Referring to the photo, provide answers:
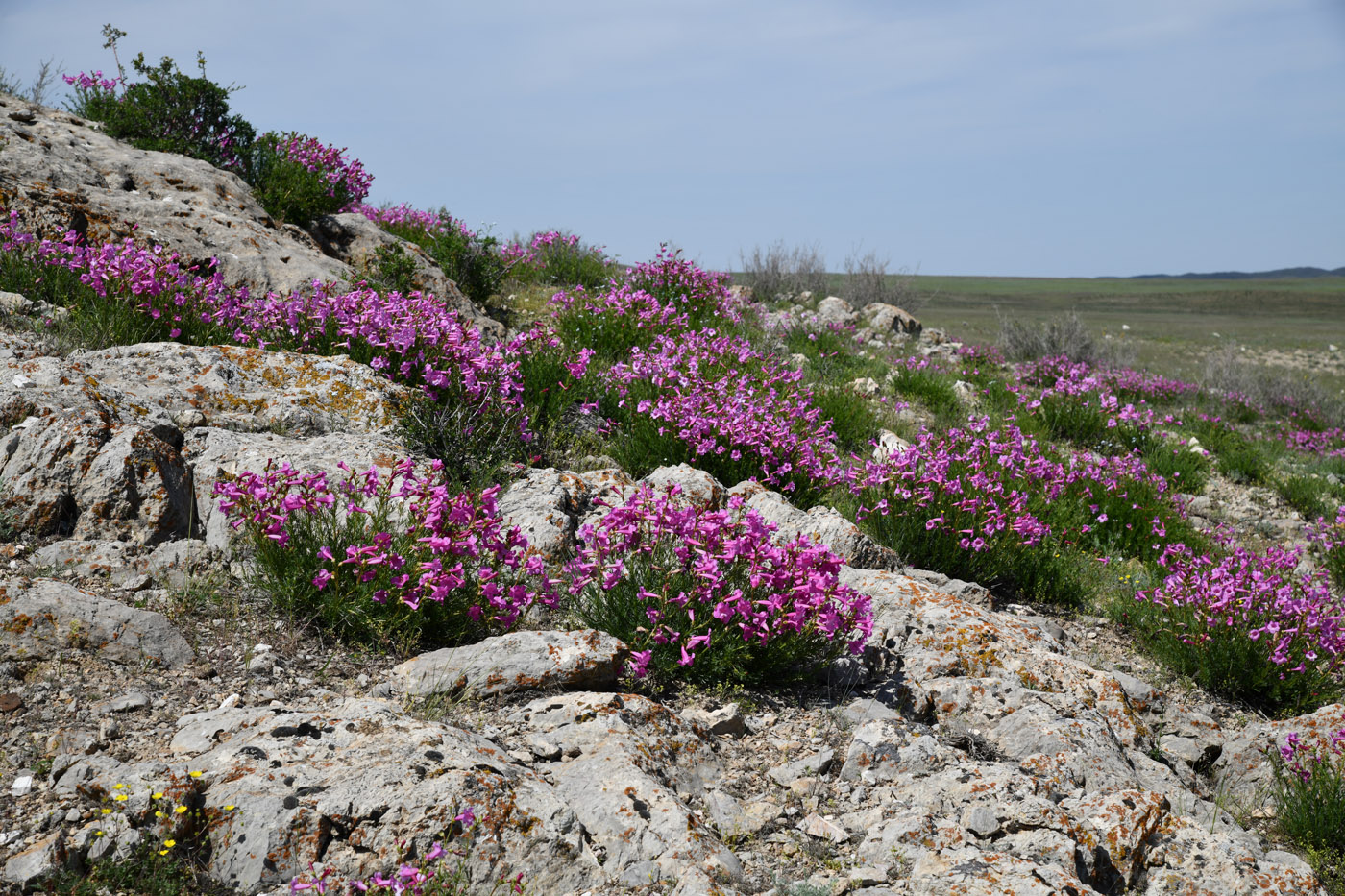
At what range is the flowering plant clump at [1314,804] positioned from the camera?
3.61 metres

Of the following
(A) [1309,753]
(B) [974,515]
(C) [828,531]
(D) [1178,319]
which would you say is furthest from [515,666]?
(D) [1178,319]

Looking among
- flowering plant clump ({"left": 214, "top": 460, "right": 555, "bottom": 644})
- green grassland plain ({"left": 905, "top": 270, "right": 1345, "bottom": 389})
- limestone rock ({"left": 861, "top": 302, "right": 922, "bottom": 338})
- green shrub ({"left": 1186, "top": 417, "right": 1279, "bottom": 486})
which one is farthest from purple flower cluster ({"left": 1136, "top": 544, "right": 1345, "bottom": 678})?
green grassland plain ({"left": 905, "top": 270, "right": 1345, "bottom": 389})

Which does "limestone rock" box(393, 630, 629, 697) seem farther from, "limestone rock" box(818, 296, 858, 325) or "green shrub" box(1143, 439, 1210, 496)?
"limestone rock" box(818, 296, 858, 325)

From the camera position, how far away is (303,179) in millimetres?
10023

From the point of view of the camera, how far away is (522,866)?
8.30 ft

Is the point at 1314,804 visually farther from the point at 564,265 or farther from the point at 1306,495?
the point at 564,265

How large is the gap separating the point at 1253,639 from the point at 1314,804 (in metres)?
1.62

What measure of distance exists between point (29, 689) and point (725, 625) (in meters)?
2.79

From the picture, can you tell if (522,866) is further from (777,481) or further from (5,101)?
(5,101)

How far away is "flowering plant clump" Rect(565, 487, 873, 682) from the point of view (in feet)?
12.6

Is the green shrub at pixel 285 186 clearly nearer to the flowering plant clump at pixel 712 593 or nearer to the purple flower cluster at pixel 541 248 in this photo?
the purple flower cluster at pixel 541 248

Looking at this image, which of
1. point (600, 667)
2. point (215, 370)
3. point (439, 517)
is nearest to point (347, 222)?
point (215, 370)

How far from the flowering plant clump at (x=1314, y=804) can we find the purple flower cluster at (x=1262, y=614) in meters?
1.16

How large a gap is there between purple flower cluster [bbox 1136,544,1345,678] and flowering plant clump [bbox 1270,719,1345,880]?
1.16m
